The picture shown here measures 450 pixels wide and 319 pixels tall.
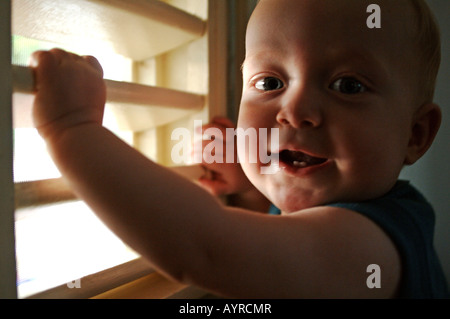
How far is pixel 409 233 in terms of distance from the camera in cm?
39

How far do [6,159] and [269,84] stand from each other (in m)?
0.27

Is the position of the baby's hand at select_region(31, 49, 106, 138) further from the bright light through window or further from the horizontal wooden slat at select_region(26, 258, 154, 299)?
the horizontal wooden slat at select_region(26, 258, 154, 299)

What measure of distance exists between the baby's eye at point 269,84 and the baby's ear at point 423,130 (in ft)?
0.58

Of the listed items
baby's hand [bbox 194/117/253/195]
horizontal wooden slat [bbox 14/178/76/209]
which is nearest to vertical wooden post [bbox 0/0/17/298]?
horizontal wooden slat [bbox 14/178/76/209]

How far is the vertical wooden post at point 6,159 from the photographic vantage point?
27cm

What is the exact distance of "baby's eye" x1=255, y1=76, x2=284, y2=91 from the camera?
0.39m

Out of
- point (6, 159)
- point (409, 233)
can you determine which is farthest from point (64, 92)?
point (409, 233)

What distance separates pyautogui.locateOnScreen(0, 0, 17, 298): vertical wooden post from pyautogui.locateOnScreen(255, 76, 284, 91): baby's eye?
0.25 meters

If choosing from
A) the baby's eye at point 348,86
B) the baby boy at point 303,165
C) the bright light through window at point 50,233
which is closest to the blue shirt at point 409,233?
the baby boy at point 303,165

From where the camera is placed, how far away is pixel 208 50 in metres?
0.47

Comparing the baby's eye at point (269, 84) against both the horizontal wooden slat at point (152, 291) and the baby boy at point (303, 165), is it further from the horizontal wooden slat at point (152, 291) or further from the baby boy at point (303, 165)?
the horizontal wooden slat at point (152, 291)

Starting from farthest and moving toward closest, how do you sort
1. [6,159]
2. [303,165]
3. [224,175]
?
[224,175] < [303,165] < [6,159]

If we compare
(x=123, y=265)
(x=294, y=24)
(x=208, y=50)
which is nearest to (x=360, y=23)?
(x=294, y=24)

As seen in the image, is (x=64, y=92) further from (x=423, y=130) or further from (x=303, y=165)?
Result: (x=423, y=130)
